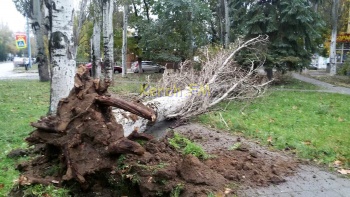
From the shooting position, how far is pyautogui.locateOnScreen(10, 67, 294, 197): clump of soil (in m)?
3.30

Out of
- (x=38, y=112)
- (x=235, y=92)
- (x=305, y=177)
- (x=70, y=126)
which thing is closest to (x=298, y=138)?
(x=305, y=177)

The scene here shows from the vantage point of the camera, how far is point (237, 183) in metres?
3.67

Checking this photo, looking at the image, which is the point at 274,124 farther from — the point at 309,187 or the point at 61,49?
the point at 61,49

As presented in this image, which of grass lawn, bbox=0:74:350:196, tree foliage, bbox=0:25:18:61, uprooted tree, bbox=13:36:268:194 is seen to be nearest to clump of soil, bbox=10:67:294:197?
uprooted tree, bbox=13:36:268:194

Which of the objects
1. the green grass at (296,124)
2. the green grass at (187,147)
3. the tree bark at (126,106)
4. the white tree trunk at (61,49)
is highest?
the white tree trunk at (61,49)

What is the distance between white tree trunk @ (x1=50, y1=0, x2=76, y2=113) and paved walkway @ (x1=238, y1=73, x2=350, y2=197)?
150 inches

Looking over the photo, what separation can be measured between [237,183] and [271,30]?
1314 cm

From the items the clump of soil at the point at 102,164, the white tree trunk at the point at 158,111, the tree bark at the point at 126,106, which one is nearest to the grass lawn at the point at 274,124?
the clump of soil at the point at 102,164

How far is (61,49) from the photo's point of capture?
5.73 metres

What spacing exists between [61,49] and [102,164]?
318 centimetres

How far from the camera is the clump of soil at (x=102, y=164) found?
330cm

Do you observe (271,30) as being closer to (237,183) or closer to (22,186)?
(237,183)

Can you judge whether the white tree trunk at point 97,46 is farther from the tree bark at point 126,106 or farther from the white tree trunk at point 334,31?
the white tree trunk at point 334,31

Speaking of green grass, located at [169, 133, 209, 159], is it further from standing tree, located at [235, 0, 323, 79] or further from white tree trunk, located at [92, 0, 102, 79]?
white tree trunk, located at [92, 0, 102, 79]
